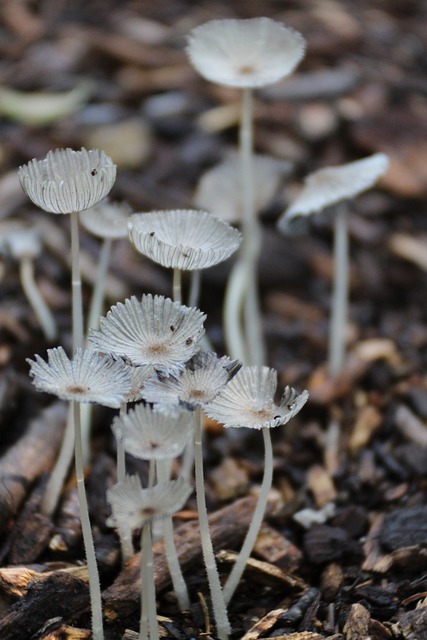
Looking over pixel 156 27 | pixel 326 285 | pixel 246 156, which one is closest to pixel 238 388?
pixel 246 156

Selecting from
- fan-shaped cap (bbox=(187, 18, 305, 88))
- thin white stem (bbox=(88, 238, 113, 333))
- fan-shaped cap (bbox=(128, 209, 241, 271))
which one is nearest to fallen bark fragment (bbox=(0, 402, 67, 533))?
thin white stem (bbox=(88, 238, 113, 333))

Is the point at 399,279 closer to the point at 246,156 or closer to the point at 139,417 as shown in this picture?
the point at 246,156

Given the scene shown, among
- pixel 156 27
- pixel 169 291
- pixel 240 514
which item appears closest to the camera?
pixel 240 514

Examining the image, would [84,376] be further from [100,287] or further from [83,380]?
[100,287]

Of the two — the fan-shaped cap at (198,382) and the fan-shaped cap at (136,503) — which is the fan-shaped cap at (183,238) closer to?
the fan-shaped cap at (198,382)

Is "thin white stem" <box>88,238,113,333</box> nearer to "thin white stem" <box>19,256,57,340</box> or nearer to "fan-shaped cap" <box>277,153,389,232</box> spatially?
"thin white stem" <box>19,256,57,340</box>

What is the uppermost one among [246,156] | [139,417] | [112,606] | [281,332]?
[246,156]

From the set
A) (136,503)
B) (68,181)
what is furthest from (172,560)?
(68,181)

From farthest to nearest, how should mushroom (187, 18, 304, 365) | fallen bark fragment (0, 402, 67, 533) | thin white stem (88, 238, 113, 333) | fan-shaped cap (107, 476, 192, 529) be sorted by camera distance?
1. mushroom (187, 18, 304, 365)
2. thin white stem (88, 238, 113, 333)
3. fallen bark fragment (0, 402, 67, 533)
4. fan-shaped cap (107, 476, 192, 529)
